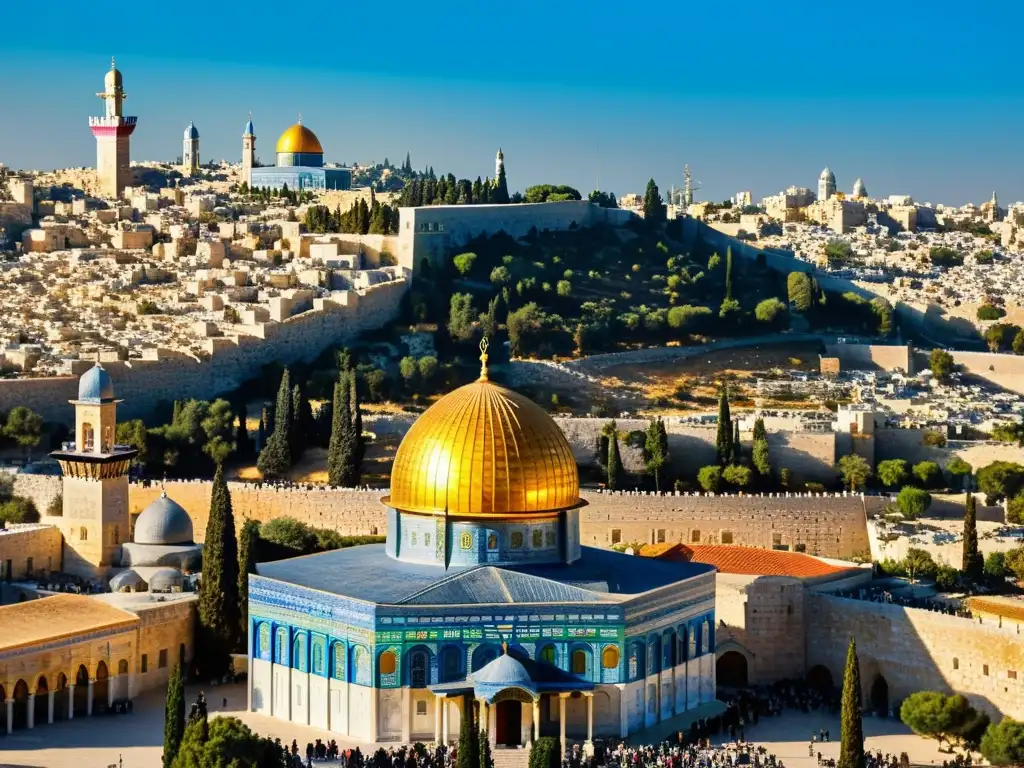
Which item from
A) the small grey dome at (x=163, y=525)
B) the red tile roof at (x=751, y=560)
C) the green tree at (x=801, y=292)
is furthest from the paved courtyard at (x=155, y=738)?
the green tree at (x=801, y=292)

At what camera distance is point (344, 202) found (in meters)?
72.1

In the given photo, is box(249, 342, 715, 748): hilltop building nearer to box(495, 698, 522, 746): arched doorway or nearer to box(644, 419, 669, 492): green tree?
box(495, 698, 522, 746): arched doorway

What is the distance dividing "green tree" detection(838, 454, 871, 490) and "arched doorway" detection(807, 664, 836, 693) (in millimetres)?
10407

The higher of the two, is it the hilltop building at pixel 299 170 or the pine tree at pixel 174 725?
the hilltop building at pixel 299 170

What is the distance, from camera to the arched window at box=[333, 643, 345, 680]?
121 feet

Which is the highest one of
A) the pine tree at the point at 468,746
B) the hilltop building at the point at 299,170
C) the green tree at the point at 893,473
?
the hilltop building at the point at 299,170

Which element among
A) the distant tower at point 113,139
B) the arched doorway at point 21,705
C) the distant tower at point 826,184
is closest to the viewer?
the arched doorway at point 21,705

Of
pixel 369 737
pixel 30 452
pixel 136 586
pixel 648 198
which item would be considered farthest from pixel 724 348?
pixel 369 737

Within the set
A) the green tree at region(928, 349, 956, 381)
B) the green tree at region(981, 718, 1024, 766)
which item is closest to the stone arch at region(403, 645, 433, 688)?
the green tree at region(981, 718, 1024, 766)

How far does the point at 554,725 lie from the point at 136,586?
9.39 m

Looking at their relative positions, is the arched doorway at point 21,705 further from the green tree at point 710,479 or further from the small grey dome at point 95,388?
the green tree at point 710,479

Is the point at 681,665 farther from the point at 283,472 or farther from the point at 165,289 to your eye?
the point at 165,289

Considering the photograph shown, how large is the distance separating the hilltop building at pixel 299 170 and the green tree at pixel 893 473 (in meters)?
28.8

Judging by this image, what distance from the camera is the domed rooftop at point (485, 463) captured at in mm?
37906
